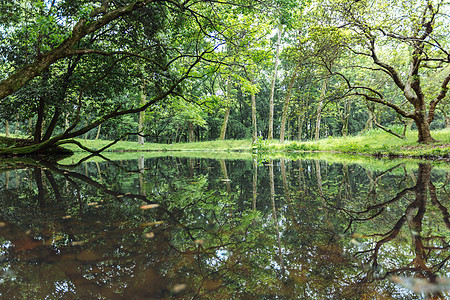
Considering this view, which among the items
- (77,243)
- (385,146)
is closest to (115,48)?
(77,243)

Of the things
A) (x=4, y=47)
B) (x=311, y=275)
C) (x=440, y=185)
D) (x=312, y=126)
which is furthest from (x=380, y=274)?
(x=312, y=126)

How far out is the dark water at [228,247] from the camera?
1.03 m

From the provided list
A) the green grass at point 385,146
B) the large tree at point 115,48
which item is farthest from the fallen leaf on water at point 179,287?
the green grass at point 385,146

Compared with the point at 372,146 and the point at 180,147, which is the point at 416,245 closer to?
the point at 372,146

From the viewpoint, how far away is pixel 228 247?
56.1 inches

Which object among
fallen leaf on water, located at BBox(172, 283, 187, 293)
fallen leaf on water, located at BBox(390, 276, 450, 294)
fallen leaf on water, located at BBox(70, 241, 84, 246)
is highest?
fallen leaf on water, located at BBox(390, 276, 450, 294)

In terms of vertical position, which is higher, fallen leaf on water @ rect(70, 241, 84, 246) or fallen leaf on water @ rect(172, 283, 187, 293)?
fallen leaf on water @ rect(172, 283, 187, 293)

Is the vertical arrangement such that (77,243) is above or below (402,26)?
below

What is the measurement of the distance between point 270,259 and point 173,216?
1.05 meters

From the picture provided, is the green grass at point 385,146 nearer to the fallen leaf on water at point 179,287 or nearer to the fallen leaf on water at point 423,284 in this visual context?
the fallen leaf on water at point 423,284

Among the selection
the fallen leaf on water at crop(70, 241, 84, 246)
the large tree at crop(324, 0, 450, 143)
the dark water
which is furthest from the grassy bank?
the fallen leaf on water at crop(70, 241, 84, 246)

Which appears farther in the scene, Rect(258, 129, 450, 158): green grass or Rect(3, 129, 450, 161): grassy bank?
Rect(3, 129, 450, 161): grassy bank

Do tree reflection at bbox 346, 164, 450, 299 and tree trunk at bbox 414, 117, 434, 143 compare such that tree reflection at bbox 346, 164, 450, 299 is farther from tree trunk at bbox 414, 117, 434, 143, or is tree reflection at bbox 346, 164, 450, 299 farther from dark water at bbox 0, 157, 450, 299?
tree trunk at bbox 414, 117, 434, 143

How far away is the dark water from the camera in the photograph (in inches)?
40.6
